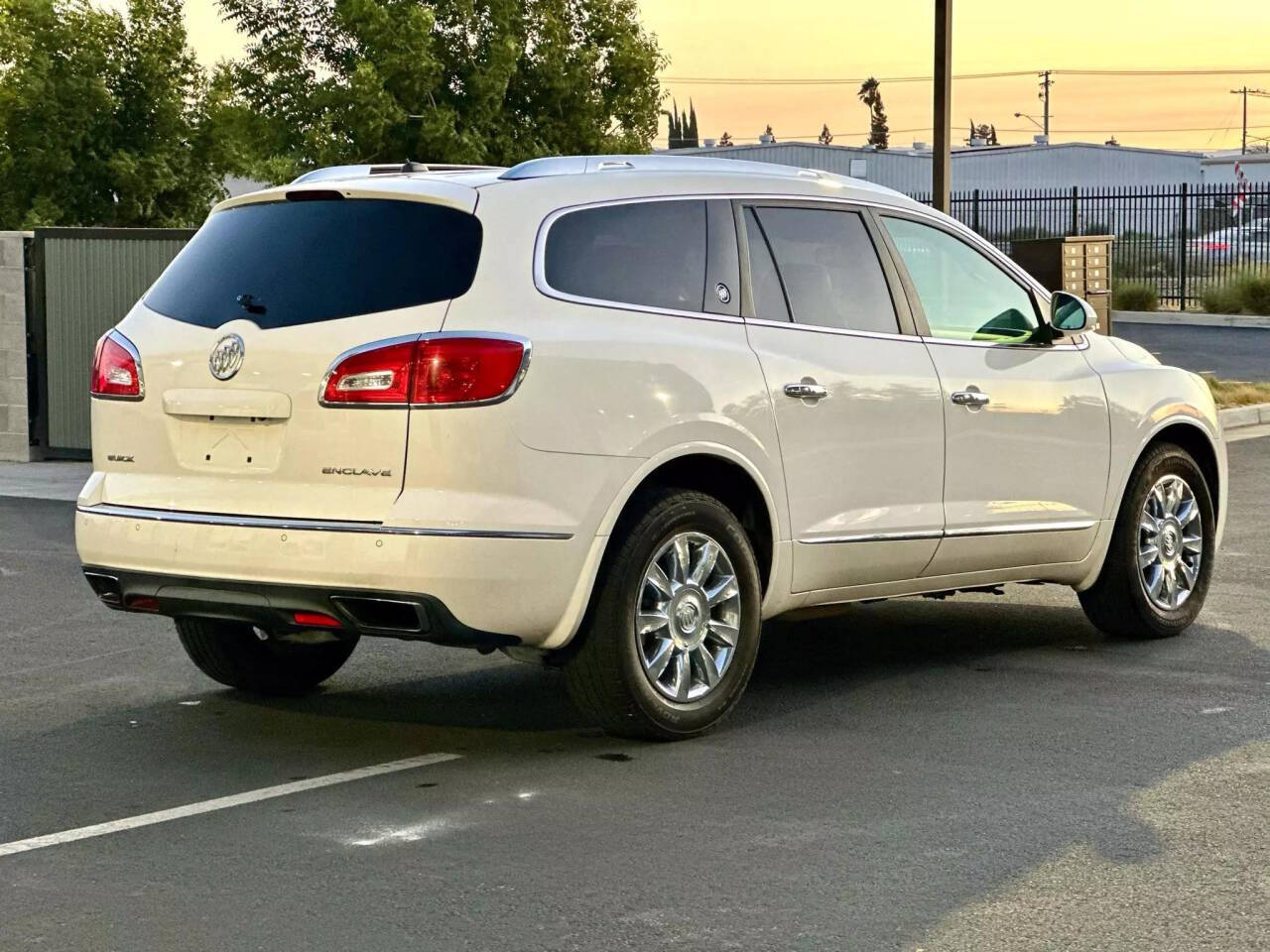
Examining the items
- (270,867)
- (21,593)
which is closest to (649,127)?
(21,593)

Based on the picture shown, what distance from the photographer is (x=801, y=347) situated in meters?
7.13

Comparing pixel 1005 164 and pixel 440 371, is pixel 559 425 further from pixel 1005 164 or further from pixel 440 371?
pixel 1005 164

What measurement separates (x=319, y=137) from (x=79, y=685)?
16775mm

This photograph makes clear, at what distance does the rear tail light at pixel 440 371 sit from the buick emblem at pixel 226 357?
47 cm

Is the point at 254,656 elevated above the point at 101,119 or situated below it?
below

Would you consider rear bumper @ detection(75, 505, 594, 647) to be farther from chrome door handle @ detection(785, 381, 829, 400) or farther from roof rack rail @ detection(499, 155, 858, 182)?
roof rack rail @ detection(499, 155, 858, 182)

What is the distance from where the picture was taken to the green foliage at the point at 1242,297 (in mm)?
35594

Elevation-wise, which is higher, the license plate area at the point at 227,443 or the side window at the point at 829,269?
the side window at the point at 829,269

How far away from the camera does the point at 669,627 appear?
21.7 ft

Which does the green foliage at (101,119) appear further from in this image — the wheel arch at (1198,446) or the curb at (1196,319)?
the wheel arch at (1198,446)

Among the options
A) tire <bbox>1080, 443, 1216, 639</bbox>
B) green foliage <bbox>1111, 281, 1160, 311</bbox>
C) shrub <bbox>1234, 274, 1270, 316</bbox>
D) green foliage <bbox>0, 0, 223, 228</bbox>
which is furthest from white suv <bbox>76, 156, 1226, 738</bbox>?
green foliage <bbox>1111, 281, 1160, 311</bbox>

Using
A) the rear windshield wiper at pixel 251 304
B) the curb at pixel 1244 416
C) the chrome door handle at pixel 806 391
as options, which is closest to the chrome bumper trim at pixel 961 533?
the chrome door handle at pixel 806 391

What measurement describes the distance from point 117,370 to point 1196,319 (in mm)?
30860

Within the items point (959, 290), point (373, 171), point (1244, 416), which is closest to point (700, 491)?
point (373, 171)
